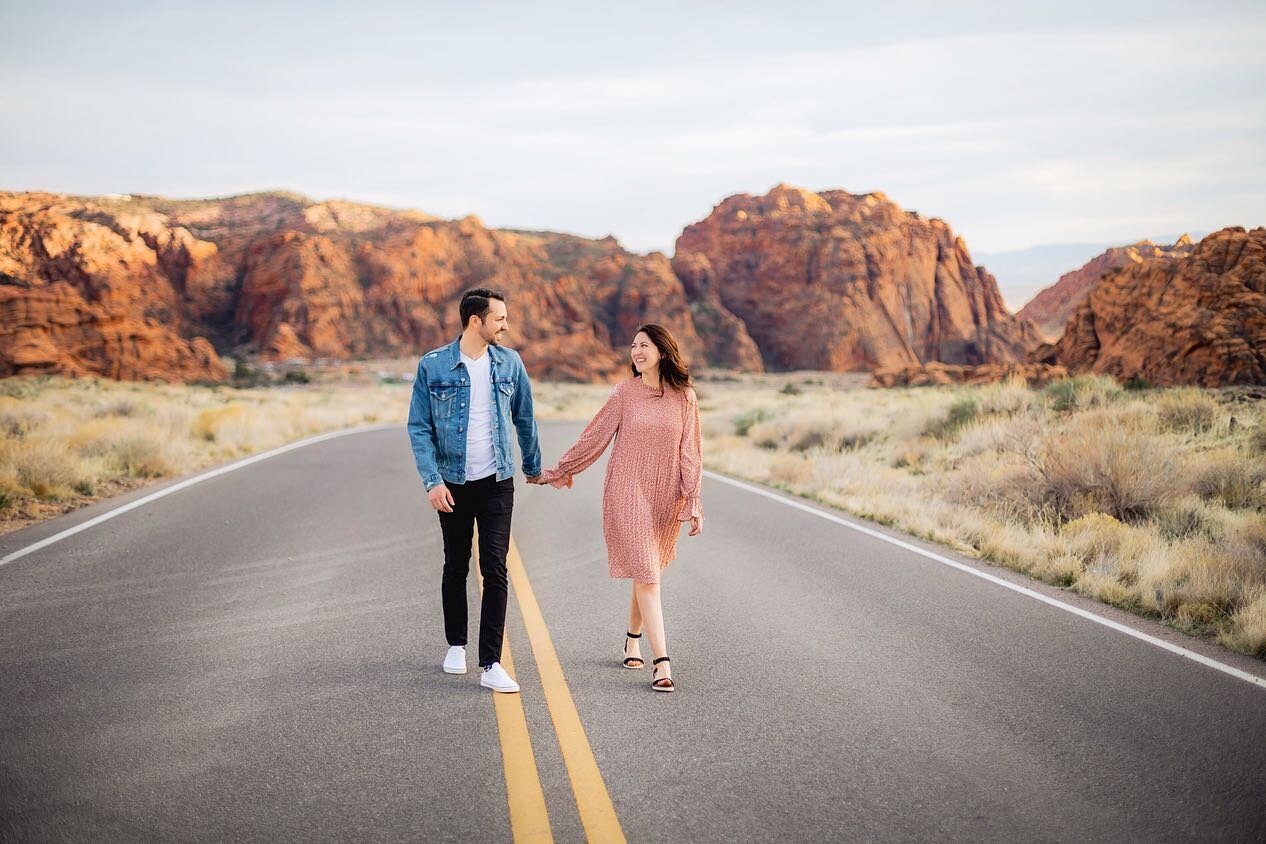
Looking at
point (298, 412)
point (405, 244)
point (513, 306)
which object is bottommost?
point (298, 412)

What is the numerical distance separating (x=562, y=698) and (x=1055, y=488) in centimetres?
766

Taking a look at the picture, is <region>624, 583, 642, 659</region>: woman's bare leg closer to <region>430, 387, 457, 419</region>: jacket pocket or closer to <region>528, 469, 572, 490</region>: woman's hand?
<region>528, 469, 572, 490</region>: woman's hand

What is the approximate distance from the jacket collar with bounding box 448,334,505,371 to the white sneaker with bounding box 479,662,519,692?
1.64 meters

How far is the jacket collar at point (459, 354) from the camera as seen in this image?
498 cm

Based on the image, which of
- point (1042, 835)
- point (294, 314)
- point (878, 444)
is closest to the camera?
point (1042, 835)

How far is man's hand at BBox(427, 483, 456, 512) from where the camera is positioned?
4824mm

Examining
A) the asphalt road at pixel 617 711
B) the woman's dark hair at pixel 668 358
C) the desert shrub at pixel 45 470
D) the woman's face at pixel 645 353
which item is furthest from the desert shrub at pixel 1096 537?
the desert shrub at pixel 45 470

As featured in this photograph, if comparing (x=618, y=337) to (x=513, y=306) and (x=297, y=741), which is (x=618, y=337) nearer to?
(x=513, y=306)

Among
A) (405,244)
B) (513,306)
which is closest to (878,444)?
(513,306)

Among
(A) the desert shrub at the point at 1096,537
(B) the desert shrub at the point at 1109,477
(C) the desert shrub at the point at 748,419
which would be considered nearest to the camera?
(A) the desert shrub at the point at 1096,537

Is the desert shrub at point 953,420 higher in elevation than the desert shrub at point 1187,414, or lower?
lower

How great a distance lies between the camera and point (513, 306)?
86.5m

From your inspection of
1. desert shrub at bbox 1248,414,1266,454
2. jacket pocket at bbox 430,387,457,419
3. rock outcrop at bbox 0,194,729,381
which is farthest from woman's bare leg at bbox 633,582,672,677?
rock outcrop at bbox 0,194,729,381

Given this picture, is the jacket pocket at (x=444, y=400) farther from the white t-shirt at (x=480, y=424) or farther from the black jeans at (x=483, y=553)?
the black jeans at (x=483, y=553)
